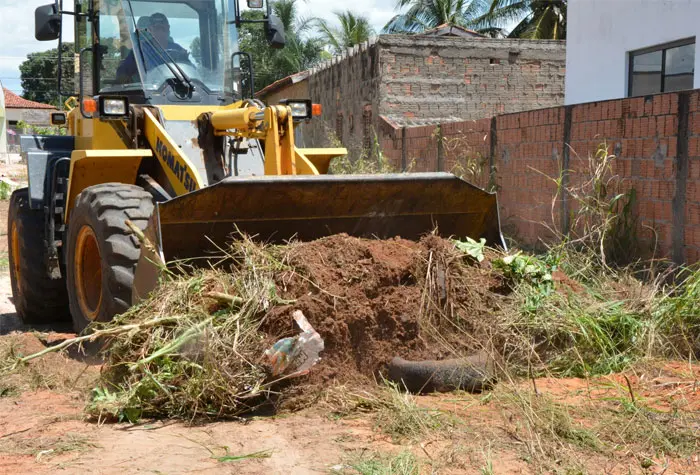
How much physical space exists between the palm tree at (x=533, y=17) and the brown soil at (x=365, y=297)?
27917 millimetres

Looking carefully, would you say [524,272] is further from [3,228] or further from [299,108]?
[3,228]

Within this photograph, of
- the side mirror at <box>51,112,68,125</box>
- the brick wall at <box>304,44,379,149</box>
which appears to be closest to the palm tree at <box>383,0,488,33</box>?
the brick wall at <box>304,44,379,149</box>

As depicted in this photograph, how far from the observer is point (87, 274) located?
5.97 metres

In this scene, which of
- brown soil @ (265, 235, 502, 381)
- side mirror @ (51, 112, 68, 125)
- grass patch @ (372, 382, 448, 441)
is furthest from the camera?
side mirror @ (51, 112, 68, 125)

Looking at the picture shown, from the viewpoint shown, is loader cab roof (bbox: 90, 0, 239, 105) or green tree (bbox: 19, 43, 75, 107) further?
green tree (bbox: 19, 43, 75, 107)

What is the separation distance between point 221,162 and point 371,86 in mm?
11486

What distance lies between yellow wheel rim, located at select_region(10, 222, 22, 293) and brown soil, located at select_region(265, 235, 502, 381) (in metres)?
3.85

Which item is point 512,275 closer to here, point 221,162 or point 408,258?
point 408,258

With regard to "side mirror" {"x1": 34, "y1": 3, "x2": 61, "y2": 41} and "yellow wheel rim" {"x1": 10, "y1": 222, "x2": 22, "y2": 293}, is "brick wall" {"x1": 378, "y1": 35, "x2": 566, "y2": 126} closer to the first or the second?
"yellow wheel rim" {"x1": 10, "y1": 222, "x2": 22, "y2": 293}

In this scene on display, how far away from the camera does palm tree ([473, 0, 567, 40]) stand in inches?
1244

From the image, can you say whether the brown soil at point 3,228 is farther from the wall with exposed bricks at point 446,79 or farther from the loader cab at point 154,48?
the wall with exposed bricks at point 446,79

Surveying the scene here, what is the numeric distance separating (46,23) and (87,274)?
233cm

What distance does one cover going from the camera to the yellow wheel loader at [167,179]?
5.06m

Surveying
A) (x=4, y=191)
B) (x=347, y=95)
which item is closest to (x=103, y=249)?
(x=347, y=95)
